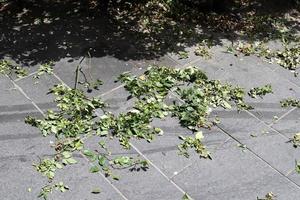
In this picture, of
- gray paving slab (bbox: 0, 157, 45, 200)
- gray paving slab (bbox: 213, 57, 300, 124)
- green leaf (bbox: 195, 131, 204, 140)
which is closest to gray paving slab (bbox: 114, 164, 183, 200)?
green leaf (bbox: 195, 131, 204, 140)

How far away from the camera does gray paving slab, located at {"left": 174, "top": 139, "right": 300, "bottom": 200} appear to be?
22.3 ft

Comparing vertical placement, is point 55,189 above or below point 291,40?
below

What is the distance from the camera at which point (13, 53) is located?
360 inches

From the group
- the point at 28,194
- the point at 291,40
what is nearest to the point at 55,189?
the point at 28,194

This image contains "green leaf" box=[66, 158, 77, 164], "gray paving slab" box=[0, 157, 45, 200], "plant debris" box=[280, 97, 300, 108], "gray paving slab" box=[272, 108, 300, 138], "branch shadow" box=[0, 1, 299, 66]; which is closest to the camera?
"gray paving slab" box=[0, 157, 45, 200]

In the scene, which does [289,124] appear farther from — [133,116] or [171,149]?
[133,116]

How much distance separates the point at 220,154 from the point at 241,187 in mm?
717

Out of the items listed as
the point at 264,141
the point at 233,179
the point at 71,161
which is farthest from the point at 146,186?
the point at 264,141

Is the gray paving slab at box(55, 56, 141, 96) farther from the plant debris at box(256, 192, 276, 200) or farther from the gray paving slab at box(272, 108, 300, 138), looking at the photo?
the plant debris at box(256, 192, 276, 200)

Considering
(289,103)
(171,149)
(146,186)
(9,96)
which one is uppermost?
(289,103)

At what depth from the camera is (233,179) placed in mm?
7012

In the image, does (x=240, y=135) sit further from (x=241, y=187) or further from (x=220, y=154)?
(x=241, y=187)

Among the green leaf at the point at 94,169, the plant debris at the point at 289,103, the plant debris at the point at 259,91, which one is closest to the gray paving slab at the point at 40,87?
the green leaf at the point at 94,169

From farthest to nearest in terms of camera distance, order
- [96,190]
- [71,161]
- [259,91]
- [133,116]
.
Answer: [259,91]
[133,116]
[71,161]
[96,190]
